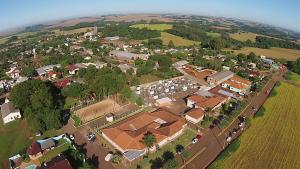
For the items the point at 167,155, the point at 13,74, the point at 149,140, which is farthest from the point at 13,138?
the point at 13,74

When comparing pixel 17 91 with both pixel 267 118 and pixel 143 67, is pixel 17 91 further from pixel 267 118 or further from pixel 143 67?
pixel 267 118

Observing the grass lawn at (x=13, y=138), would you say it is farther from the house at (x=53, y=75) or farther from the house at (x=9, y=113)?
the house at (x=53, y=75)

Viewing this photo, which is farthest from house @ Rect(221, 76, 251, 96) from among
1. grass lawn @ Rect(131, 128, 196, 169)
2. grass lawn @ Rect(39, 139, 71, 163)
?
grass lawn @ Rect(39, 139, 71, 163)

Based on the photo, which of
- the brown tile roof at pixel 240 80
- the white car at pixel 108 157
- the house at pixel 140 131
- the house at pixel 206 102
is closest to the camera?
the white car at pixel 108 157

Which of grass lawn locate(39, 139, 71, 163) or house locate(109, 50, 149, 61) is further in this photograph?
house locate(109, 50, 149, 61)

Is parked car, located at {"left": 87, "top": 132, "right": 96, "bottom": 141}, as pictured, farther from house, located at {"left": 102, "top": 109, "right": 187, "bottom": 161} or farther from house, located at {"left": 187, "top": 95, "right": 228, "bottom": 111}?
house, located at {"left": 187, "top": 95, "right": 228, "bottom": 111}

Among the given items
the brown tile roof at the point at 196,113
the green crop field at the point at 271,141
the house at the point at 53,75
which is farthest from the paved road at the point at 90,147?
the house at the point at 53,75
